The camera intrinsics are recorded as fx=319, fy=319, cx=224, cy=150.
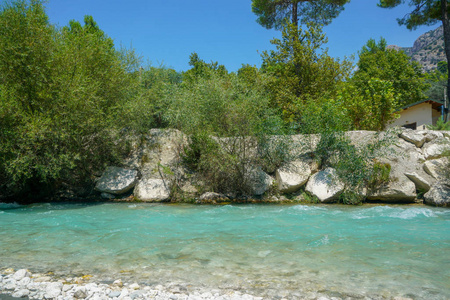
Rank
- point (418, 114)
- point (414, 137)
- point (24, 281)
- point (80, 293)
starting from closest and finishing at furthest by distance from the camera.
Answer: point (80, 293)
point (24, 281)
point (414, 137)
point (418, 114)

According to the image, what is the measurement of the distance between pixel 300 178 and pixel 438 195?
473 centimetres

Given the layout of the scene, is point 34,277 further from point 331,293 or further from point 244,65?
point 244,65

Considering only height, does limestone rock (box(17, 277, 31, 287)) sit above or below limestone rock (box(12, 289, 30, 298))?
above

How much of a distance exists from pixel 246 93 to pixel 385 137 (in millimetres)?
6089

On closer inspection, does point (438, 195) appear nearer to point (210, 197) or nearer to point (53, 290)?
point (210, 197)

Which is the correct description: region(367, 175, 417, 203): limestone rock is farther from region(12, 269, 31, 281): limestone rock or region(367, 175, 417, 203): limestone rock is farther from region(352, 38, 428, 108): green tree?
region(352, 38, 428, 108): green tree

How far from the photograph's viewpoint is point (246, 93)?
47.5 feet

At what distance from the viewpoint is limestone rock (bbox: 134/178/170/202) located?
42.2ft

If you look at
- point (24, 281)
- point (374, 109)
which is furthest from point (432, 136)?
point (24, 281)

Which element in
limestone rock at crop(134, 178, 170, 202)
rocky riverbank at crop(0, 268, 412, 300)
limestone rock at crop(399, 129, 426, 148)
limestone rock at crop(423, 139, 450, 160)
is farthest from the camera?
limestone rock at crop(399, 129, 426, 148)

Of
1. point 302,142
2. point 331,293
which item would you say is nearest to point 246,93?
point 302,142

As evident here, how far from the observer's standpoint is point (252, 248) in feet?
20.9

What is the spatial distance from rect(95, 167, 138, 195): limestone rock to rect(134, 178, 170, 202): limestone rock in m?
0.37

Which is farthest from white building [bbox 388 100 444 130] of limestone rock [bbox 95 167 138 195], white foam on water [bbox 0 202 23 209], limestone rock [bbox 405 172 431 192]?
white foam on water [bbox 0 202 23 209]
